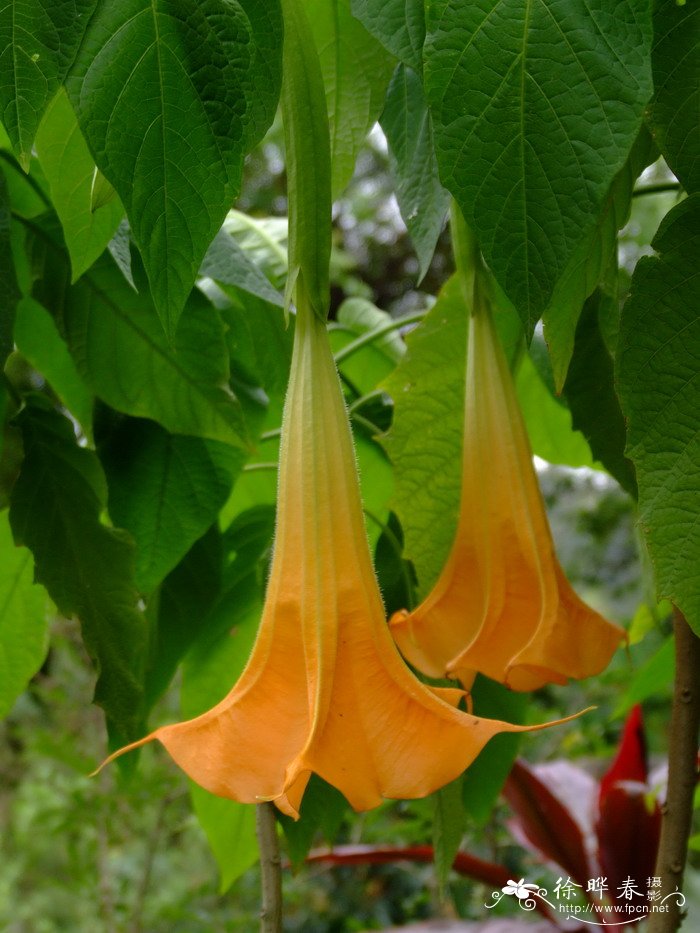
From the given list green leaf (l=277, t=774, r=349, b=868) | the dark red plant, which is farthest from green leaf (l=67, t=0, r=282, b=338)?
the dark red plant

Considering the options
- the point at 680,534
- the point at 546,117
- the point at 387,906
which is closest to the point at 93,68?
the point at 546,117

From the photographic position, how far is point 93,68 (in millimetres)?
357

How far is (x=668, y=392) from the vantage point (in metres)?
0.37

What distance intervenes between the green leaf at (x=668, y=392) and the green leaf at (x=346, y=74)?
0.18 m

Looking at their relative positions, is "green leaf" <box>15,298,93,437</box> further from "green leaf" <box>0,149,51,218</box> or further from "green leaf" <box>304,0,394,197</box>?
"green leaf" <box>304,0,394,197</box>

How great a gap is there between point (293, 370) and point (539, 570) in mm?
152

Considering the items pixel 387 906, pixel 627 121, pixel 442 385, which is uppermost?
pixel 627 121

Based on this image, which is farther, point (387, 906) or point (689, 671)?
point (387, 906)

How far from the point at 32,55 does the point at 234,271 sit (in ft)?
0.73

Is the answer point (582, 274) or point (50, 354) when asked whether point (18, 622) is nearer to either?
point (50, 354)

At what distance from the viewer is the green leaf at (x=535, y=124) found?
0.33 meters

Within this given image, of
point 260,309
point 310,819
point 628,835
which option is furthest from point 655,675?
point 628,835

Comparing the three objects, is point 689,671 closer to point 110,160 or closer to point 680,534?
point 680,534

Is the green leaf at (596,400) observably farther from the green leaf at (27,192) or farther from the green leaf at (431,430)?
the green leaf at (27,192)
